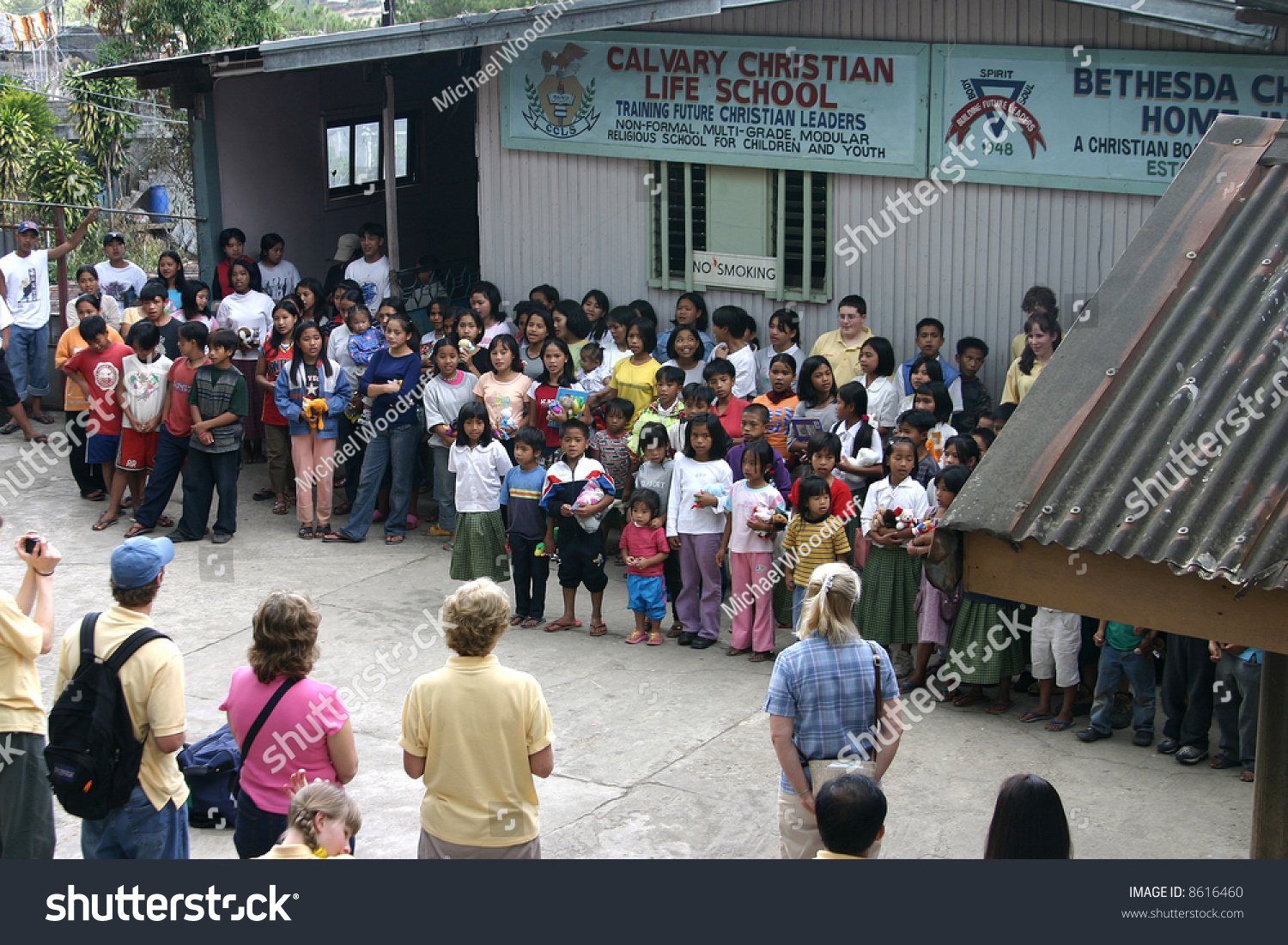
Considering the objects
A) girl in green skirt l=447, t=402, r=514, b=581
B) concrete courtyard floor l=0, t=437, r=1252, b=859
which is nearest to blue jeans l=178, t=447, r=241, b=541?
concrete courtyard floor l=0, t=437, r=1252, b=859

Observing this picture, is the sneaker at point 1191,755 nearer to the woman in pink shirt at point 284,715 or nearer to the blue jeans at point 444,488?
the woman in pink shirt at point 284,715

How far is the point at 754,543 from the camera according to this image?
843 cm

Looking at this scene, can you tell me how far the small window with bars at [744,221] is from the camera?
10281 millimetres

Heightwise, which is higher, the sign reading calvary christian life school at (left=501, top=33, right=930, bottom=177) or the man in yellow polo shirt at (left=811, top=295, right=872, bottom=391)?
the sign reading calvary christian life school at (left=501, top=33, right=930, bottom=177)

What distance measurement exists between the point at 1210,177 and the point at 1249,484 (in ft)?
4.50

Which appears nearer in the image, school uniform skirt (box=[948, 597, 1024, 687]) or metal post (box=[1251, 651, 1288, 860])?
metal post (box=[1251, 651, 1288, 860])

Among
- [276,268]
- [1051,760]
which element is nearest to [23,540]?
[1051,760]

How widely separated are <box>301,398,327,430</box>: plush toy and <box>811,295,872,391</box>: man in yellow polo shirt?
3.71m

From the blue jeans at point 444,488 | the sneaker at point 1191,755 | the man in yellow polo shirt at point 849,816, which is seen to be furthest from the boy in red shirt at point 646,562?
the man in yellow polo shirt at point 849,816

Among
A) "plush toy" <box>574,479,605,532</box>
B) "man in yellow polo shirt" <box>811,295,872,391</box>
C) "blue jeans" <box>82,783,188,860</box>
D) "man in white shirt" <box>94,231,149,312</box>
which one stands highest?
"man in white shirt" <box>94,231,149,312</box>

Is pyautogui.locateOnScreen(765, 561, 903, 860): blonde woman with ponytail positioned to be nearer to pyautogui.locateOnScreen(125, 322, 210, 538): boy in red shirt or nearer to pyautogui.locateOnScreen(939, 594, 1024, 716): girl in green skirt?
pyautogui.locateOnScreen(939, 594, 1024, 716): girl in green skirt

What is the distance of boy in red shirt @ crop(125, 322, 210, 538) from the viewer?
1044cm

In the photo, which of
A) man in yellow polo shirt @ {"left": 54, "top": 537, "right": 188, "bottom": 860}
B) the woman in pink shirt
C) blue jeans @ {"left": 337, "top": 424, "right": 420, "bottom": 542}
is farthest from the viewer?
blue jeans @ {"left": 337, "top": 424, "right": 420, "bottom": 542}

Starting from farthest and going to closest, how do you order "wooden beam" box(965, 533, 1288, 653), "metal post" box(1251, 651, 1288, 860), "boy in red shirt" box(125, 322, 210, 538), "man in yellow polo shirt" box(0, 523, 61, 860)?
"boy in red shirt" box(125, 322, 210, 538), "man in yellow polo shirt" box(0, 523, 61, 860), "metal post" box(1251, 651, 1288, 860), "wooden beam" box(965, 533, 1288, 653)
